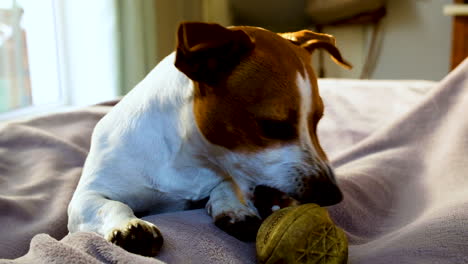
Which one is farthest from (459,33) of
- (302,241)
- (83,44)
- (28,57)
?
(302,241)

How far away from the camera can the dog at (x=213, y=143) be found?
3.56ft

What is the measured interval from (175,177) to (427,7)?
2.96m

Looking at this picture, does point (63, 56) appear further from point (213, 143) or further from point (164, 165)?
point (213, 143)

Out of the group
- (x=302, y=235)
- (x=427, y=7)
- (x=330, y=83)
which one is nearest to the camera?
(x=302, y=235)

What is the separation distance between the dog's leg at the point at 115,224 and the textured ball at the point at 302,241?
17 centimetres

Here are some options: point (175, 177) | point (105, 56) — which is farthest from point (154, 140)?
point (105, 56)

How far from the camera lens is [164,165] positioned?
3.98ft

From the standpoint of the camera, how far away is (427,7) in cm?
375

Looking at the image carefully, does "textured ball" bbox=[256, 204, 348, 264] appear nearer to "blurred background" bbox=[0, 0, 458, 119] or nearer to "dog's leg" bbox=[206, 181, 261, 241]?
"dog's leg" bbox=[206, 181, 261, 241]

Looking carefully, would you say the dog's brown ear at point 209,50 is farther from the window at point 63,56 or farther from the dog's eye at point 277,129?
the window at point 63,56

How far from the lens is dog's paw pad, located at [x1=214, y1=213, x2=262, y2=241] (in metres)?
1.09

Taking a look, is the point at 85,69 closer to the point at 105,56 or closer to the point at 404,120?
the point at 105,56

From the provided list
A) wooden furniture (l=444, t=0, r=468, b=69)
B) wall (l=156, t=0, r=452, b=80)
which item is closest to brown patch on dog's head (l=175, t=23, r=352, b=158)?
wooden furniture (l=444, t=0, r=468, b=69)

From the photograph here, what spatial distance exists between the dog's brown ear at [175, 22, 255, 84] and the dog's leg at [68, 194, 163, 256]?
0.92 ft
